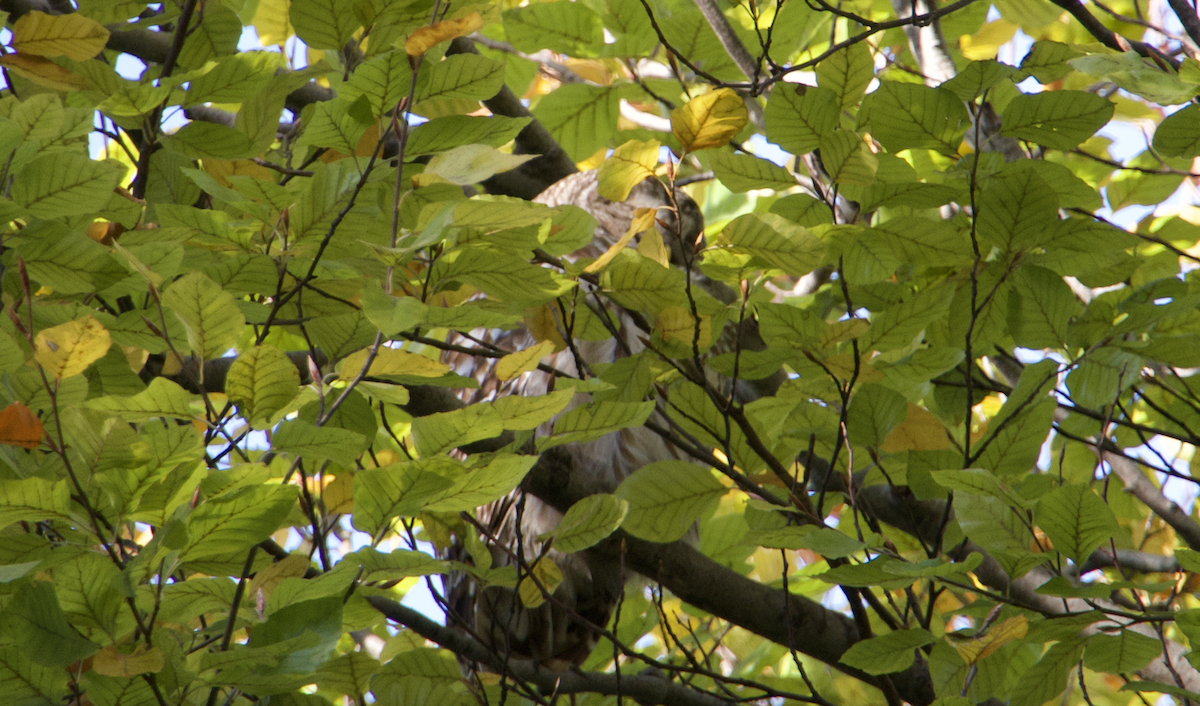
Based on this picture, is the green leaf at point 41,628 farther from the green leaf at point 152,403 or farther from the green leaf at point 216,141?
the green leaf at point 216,141

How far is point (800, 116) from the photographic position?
4.56ft

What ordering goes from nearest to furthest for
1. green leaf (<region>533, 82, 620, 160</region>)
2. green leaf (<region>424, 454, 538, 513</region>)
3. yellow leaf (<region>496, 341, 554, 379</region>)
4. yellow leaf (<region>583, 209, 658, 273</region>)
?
green leaf (<region>424, 454, 538, 513</region>) → yellow leaf (<region>496, 341, 554, 379</region>) → yellow leaf (<region>583, 209, 658, 273</region>) → green leaf (<region>533, 82, 620, 160</region>)

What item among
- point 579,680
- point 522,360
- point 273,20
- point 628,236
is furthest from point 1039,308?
point 273,20

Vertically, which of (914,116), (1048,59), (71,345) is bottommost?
(71,345)

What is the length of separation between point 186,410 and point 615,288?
592mm

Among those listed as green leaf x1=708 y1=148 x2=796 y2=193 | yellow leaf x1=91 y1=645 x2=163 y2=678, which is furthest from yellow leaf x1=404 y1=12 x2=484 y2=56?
yellow leaf x1=91 y1=645 x2=163 y2=678

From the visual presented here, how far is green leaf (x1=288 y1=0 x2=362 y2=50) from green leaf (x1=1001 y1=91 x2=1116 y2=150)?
0.94 metres

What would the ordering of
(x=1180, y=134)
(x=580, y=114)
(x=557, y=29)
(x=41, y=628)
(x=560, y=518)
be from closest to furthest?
(x=41, y=628) → (x=1180, y=134) → (x=557, y=29) → (x=580, y=114) → (x=560, y=518)

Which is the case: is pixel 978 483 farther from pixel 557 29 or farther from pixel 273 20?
pixel 273 20

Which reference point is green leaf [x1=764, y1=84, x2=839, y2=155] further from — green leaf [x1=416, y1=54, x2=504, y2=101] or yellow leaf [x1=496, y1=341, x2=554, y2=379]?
yellow leaf [x1=496, y1=341, x2=554, y2=379]

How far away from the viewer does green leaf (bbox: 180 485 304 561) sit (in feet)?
3.02

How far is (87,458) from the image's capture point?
923 millimetres

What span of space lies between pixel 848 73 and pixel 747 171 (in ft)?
0.71

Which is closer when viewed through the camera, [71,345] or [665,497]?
[71,345]
